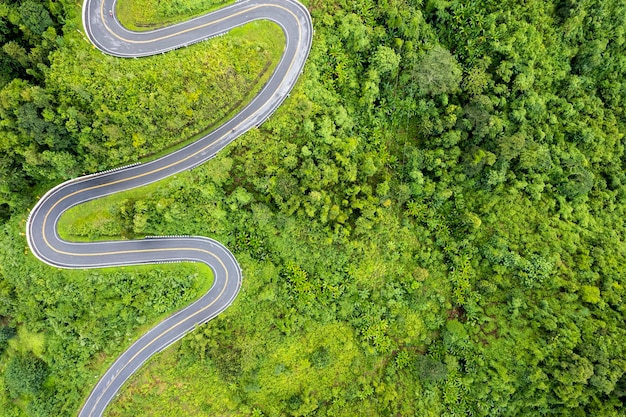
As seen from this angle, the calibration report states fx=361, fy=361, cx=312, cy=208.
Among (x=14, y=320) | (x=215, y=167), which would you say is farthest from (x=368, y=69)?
(x=14, y=320)

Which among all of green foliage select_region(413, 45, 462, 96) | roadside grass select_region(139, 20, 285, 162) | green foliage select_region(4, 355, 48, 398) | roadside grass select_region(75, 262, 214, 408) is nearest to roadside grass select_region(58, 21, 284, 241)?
roadside grass select_region(139, 20, 285, 162)

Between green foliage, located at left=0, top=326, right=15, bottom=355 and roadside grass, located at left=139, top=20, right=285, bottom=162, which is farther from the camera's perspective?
green foliage, located at left=0, top=326, right=15, bottom=355

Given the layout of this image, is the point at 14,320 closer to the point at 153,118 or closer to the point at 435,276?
the point at 153,118

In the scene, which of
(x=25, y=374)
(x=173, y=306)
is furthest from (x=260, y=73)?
(x=25, y=374)

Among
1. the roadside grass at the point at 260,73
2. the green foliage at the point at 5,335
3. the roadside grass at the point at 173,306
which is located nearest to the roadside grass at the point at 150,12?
the roadside grass at the point at 260,73

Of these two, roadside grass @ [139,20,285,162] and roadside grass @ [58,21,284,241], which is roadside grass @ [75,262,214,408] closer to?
roadside grass @ [58,21,284,241]
